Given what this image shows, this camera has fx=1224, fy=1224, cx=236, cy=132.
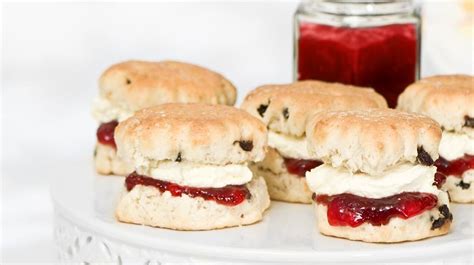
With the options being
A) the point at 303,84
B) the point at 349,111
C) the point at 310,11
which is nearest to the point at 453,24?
the point at 310,11

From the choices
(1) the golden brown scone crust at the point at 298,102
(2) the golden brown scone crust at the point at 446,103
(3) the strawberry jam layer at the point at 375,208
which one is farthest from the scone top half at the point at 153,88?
(3) the strawberry jam layer at the point at 375,208

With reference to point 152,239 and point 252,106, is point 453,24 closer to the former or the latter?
point 252,106

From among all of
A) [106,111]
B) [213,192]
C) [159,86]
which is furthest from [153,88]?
[213,192]

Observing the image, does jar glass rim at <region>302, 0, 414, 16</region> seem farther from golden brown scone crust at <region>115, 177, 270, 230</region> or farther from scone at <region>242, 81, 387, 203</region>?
golden brown scone crust at <region>115, 177, 270, 230</region>

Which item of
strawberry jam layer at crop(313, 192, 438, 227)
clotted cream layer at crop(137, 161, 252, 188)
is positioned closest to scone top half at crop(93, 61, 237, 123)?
clotted cream layer at crop(137, 161, 252, 188)

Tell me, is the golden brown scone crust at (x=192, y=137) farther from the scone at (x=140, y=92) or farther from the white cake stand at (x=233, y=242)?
the scone at (x=140, y=92)
